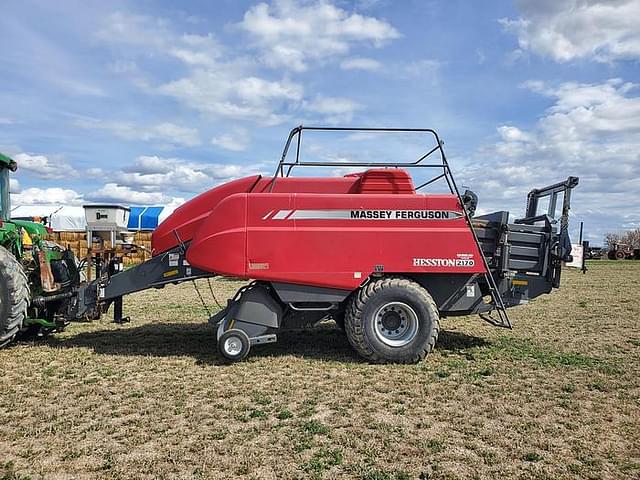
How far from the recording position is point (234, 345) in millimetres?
6852

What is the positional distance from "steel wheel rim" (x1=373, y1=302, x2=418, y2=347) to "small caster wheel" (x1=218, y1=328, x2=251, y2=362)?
1.60 metres

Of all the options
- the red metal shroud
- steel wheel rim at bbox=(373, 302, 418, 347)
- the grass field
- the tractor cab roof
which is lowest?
the grass field

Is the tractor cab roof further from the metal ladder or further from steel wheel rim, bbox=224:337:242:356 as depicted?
the metal ladder

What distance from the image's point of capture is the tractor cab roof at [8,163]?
809 centimetres

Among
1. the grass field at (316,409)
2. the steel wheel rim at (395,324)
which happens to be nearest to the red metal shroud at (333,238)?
the steel wheel rim at (395,324)

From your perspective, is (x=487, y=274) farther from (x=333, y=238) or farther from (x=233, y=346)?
(x=233, y=346)

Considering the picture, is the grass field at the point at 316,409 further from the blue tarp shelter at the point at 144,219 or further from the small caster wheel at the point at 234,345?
the blue tarp shelter at the point at 144,219

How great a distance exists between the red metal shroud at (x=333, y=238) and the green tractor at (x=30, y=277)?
227cm

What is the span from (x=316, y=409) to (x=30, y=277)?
5.05m

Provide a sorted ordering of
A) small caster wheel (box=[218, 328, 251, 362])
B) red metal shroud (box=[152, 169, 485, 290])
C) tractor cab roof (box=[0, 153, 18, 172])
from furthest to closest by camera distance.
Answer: tractor cab roof (box=[0, 153, 18, 172]) < red metal shroud (box=[152, 169, 485, 290]) < small caster wheel (box=[218, 328, 251, 362])

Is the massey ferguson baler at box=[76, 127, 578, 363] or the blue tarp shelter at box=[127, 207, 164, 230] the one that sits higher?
the blue tarp shelter at box=[127, 207, 164, 230]

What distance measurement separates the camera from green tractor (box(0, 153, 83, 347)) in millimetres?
7074

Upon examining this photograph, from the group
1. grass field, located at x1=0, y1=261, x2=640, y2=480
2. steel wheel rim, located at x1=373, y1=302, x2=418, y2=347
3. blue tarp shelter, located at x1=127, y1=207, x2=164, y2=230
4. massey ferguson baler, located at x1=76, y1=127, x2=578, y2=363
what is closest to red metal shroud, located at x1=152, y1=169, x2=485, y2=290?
massey ferguson baler, located at x1=76, y1=127, x2=578, y2=363

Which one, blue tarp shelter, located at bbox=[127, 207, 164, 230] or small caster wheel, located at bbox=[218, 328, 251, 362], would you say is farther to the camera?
blue tarp shelter, located at bbox=[127, 207, 164, 230]
